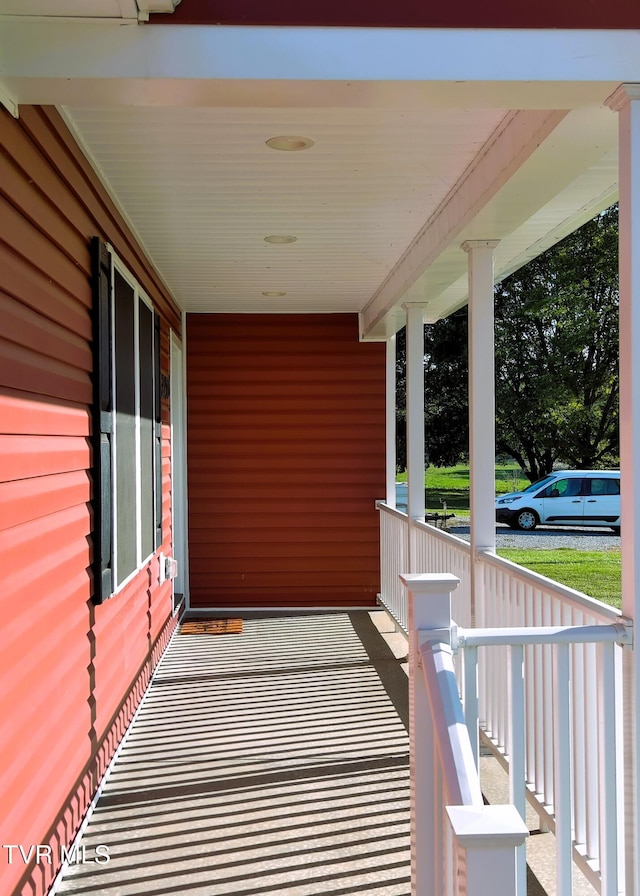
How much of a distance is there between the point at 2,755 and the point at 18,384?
1069 mm

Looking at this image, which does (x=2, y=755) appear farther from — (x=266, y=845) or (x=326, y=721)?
(x=326, y=721)

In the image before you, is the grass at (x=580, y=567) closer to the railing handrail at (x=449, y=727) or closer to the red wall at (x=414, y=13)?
the red wall at (x=414, y=13)

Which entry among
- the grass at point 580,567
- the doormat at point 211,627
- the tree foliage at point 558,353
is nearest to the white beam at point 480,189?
the doormat at point 211,627

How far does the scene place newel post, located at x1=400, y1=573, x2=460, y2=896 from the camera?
1982 millimetres

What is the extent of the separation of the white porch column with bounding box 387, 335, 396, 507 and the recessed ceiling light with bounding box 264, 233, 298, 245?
2.69 meters

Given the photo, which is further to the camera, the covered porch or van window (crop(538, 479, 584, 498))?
van window (crop(538, 479, 584, 498))

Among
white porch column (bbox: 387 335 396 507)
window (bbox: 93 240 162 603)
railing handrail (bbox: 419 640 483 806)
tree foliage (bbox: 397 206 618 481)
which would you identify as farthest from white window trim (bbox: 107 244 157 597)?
tree foliage (bbox: 397 206 618 481)

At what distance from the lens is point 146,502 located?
16.9 ft

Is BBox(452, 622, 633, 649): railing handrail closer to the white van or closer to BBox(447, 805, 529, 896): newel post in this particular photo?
BBox(447, 805, 529, 896): newel post

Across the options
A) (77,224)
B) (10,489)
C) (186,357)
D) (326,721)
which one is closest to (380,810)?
(326,721)

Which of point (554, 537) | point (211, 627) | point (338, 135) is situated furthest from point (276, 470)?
point (554, 537)

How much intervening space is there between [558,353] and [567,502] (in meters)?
4.68

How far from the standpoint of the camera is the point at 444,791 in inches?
64.7

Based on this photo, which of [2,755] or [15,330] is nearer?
[2,755]
